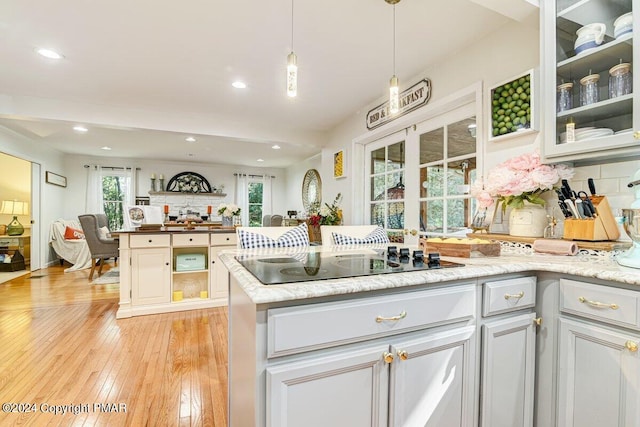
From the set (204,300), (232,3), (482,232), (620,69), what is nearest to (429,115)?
(482,232)

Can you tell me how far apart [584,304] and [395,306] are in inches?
29.3

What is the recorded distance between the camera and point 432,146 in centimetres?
270

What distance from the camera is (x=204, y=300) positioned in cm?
346

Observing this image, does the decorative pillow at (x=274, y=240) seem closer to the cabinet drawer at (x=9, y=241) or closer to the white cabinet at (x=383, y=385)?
the white cabinet at (x=383, y=385)

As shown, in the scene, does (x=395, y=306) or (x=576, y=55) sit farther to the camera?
(x=576, y=55)

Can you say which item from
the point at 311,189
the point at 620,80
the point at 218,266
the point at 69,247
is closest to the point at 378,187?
Result: the point at 218,266

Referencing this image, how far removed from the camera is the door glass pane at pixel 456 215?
2.38 metres

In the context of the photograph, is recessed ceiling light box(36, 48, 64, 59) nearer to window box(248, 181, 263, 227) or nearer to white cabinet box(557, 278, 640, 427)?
white cabinet box(557, 278, 640, 427)

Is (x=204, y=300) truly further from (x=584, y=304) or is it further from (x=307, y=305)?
(x=584, y=304)

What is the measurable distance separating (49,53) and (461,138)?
328cm

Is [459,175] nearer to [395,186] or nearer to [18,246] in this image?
[395,186]

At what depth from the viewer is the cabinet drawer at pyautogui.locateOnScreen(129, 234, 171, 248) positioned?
3.14 meters

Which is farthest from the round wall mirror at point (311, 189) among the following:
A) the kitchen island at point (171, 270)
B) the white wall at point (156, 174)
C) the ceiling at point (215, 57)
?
the kitchen island at point (171, 270)

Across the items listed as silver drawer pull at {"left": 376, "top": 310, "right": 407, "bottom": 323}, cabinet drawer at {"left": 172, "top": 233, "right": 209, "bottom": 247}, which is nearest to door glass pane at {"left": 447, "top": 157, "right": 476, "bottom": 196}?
silver drawer pull at {"left": 376, "top": 310, "right": 407, "bottom": 323}
